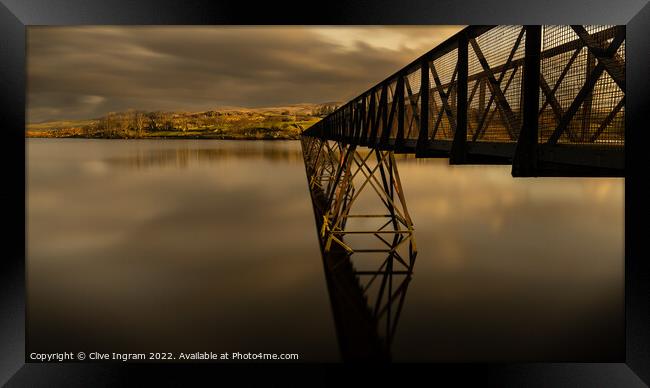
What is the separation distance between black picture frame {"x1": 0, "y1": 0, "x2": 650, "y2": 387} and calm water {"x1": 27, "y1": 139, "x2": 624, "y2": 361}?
280 cm

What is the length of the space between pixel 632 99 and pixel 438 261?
9.49 meters

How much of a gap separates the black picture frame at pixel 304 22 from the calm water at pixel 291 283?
2.80 m

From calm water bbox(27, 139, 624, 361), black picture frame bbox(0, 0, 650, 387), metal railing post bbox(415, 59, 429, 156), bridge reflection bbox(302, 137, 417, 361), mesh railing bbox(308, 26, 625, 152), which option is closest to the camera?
mesh railing bbox(308, 26, 625, 152)

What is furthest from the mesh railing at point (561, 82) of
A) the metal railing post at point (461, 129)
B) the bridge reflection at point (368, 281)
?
the bridge reflection at point (368, 281)

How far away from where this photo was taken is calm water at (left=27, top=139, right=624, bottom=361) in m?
9.03

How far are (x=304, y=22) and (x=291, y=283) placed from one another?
8.47m

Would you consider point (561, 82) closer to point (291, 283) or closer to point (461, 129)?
point (461, 129)

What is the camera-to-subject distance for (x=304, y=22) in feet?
16.9

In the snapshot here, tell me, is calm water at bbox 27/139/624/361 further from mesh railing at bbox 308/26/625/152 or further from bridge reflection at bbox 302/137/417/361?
mesh railing at bbox 308/26/625/152

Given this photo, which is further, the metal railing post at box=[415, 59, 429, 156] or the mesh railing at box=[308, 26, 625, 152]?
the metal railing post at box=[415, 59, 429, 156]

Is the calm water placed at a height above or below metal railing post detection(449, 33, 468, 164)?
below

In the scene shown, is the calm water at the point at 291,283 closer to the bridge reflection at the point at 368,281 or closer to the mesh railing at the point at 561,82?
the bridge reflection at the point at 368,281

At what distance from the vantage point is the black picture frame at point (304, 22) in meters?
4.99

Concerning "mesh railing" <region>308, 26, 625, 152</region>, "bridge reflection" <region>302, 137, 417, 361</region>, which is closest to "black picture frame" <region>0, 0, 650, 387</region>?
"mesh railing" <region>308, 26, 625, 152</region>
